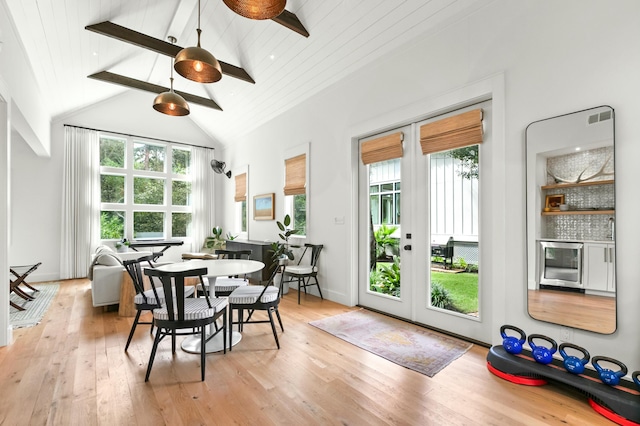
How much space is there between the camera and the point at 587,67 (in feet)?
7.47

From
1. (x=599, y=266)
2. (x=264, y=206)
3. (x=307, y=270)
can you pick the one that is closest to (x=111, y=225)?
(x=264, y=206)

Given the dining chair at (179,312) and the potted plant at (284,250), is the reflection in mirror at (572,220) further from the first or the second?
the potted plant at (284,250)

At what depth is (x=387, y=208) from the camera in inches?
153

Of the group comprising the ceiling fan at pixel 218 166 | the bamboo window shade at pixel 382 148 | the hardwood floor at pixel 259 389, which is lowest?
the hardwood floor at pixel 259 389

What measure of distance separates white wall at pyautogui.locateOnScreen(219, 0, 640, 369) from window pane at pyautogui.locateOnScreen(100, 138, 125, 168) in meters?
5.59

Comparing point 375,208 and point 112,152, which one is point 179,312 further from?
point 112,152

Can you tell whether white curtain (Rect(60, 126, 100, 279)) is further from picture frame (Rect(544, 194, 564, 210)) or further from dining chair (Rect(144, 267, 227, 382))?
picture frame (Rect(544, 194, 564, 210))

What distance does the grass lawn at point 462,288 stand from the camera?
3062mm

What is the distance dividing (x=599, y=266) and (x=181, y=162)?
8.04 metres

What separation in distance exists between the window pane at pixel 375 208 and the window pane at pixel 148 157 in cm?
575

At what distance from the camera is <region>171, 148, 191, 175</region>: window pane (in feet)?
25.3

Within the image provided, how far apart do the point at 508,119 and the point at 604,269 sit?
4.49 ft

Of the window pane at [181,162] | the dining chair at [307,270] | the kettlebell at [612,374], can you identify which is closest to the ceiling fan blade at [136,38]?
the dining chair at [307,270]

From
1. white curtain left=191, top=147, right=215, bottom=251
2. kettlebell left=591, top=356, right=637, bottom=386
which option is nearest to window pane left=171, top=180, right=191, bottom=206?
white curtain left=191, top=147, right=215, bottom=251
